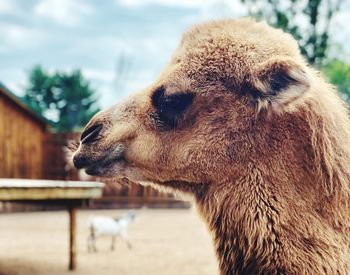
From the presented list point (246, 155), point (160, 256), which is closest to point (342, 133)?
point (246, 155)

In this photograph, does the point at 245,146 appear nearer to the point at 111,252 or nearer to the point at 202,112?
the point at 202,112

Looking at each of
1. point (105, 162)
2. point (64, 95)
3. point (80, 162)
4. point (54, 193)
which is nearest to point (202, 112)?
point (105, 162)

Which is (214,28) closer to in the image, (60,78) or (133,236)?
(133,236)

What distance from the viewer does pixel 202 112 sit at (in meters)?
2.50

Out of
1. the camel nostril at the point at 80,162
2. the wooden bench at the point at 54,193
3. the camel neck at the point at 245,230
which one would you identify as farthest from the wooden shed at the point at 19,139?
the camel neck at the point at 245,230

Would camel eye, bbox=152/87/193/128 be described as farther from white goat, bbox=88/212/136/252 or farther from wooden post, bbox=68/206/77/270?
white goat, bbox=88/212/136/252

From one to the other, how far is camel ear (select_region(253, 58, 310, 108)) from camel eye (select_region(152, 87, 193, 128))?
32 cm

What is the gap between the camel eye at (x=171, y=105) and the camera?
2.53 m

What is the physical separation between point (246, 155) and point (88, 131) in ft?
2.44

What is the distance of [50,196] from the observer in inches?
295

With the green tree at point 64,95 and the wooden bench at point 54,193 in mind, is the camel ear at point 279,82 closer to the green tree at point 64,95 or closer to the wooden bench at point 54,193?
the wooden bench at point 54,193

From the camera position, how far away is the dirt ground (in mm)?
8148

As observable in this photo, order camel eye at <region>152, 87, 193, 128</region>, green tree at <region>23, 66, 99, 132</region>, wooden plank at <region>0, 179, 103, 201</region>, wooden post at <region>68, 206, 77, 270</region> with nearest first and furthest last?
camel eye at <region>152, 87, 193, 128</region> < wooden plank at <region>0, 179, 103, 201</region> < wooden post at <region>68, 206, 77, 270</region> < green tree at <region>23, 66, 99, 132</region>

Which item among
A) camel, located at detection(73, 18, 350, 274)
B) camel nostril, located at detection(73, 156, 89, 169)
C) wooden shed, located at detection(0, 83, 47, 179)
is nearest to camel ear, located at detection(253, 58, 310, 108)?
camel, located at detection(73, 18, 350, 274)
